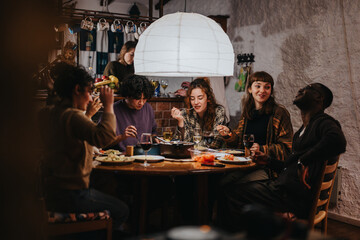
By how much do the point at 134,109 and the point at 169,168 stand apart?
3.95 feet

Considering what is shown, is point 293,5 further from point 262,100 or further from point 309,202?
point 309,202

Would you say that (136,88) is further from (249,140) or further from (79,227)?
(79,227)

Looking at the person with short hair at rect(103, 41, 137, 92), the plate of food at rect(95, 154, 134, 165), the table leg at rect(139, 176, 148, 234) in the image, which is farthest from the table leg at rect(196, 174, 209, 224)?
the person with short hair at rect(103, 41, 137, 92)

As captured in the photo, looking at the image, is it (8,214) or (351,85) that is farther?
(351,85)

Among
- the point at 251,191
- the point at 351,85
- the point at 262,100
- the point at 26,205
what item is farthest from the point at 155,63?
the point at 351,85

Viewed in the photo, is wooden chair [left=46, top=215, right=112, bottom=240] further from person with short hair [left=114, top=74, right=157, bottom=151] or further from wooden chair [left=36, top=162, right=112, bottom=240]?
person with short hair [left=114, top=74, right=157, bottom=151]

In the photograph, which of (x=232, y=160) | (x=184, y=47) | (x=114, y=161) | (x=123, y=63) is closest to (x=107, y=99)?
(x=114, y=161)

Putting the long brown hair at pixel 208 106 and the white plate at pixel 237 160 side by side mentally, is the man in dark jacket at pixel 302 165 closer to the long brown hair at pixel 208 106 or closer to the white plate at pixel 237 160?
Result: the white plate at pixel 237 160

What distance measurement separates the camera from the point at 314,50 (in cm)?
403

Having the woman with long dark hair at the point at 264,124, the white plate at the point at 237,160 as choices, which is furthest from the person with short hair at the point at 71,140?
the woman with long dark hair at the point at 264,124

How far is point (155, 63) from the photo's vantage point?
2266 mm

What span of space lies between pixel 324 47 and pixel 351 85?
547 millimetres

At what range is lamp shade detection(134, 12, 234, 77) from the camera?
2195 millimetres

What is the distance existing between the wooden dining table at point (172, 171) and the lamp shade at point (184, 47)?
63 centimetres
